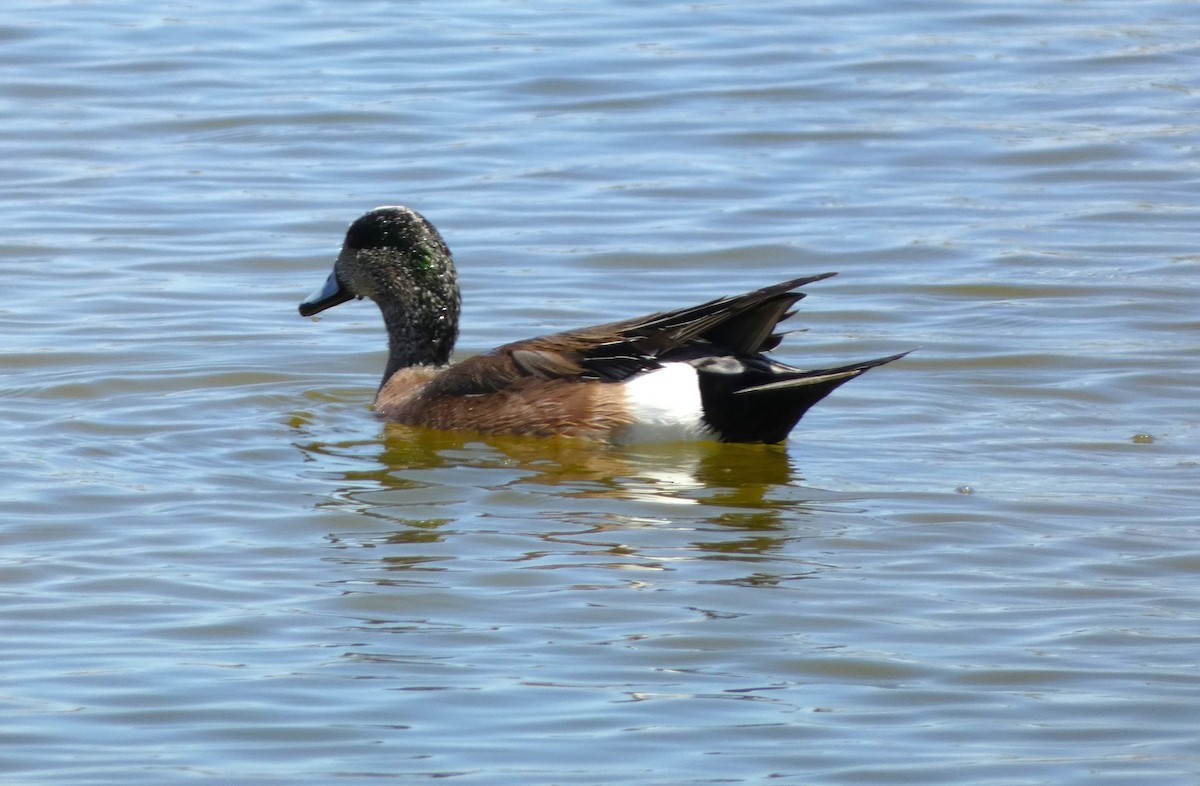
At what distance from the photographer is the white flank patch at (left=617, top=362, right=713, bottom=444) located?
26.6 ft

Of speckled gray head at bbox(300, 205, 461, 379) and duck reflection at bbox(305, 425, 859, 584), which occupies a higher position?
speckled gray head at bbox(300, 205, 461, 379)

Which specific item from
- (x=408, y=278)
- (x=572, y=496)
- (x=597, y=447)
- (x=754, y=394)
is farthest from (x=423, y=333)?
(x=572, y=496)

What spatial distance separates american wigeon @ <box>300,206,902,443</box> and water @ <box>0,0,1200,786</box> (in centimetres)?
15

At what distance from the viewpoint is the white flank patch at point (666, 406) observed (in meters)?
8.09

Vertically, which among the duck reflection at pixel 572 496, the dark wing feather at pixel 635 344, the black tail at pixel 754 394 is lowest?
the duck reflection at pixel 572 496

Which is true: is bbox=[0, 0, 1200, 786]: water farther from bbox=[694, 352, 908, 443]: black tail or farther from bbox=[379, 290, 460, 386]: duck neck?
bbox=[379, 290, 460, 386]: duck neck

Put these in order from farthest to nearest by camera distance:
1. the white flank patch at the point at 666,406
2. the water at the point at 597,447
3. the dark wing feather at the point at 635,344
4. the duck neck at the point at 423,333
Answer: the duck neck at the point at 423,333
the white flank patch at the point at 666,406
the dark wing feather at the point at 635,344
the water at the point at 597,447

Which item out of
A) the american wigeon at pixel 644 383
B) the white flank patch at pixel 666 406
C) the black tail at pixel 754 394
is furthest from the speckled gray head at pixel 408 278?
the black tail at pixel 754 394

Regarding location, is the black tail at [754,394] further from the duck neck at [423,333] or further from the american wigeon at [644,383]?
the duck neck at [423,333]

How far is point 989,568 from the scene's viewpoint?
6.46 meters

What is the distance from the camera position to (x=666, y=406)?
8.15m

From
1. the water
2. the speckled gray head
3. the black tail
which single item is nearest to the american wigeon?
the black tail

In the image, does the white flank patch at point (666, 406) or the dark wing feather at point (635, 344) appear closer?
the dark wing feather at point (635, 344)

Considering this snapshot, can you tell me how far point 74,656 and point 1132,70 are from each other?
11.6m
